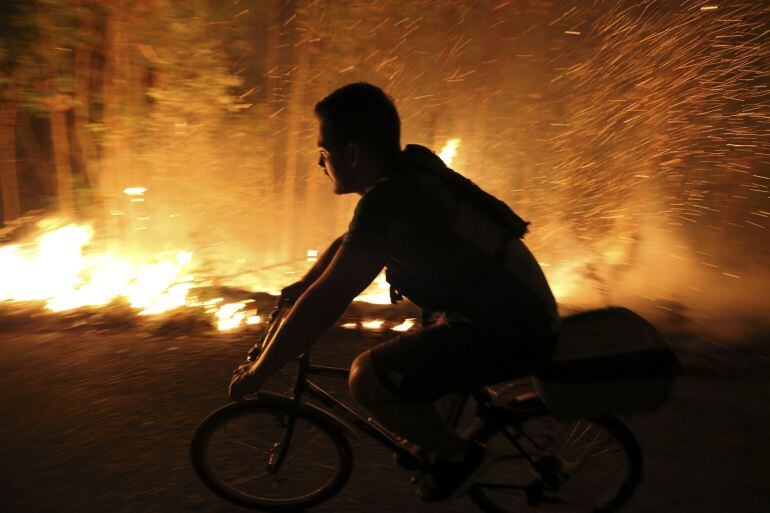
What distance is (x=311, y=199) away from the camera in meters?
9.25

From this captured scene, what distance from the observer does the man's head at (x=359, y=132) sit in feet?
6.64

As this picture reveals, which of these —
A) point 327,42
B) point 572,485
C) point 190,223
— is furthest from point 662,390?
point 190,223

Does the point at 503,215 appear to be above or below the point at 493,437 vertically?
above

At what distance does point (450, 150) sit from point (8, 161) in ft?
20.5

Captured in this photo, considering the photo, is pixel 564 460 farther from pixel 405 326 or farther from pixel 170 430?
pixel 405 326

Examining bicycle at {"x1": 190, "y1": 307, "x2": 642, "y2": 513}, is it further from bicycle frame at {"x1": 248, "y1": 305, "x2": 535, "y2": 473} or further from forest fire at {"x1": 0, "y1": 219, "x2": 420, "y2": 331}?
forest fire at {"x1": 0, "y1": 219, "x2": 420, "y2": 331}

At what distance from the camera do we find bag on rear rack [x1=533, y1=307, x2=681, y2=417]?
2102 millimetres

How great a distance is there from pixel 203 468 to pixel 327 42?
20.2 feet

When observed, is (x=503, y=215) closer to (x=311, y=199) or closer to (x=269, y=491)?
(x=269, y=491)

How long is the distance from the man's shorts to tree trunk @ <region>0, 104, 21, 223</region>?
673 centimetres

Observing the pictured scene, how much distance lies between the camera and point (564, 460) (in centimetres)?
267

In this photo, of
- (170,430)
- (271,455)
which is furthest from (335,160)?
(170,430)

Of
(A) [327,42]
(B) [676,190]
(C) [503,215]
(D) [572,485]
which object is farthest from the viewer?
(B) [676,190]

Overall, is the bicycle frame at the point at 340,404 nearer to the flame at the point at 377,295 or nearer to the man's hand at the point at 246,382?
the man's hand at the point at 246,382
